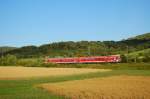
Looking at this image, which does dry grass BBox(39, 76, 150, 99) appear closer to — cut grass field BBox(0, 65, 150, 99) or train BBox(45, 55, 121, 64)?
cut grass field BBox(0, 65, 150, 99)

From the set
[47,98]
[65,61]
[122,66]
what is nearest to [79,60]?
[65,61]

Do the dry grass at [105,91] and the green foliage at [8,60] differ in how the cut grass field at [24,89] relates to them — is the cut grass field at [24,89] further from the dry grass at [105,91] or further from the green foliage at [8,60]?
the green foliage at [8,60]

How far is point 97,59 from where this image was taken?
10206cm

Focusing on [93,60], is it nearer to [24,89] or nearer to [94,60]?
[94,60]

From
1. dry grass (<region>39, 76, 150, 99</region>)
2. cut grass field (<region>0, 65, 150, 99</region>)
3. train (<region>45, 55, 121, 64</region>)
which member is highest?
train (<region>45, 55, 121, 64</region>)

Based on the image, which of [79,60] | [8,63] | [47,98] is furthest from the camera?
[8,63]

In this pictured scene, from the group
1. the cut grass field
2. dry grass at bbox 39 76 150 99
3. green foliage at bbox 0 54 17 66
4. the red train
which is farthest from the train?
dry grass at bbox 39 76 150 99

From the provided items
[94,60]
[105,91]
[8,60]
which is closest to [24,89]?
[105,91]

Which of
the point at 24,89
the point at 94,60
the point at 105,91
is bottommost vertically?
the point at 24,89

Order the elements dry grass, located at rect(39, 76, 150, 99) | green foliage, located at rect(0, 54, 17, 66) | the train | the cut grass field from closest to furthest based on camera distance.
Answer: dry grass, located at rect(39, 76, 150, 99), the cut grass field, the train, green foliage, located at rect(0, 54, 17, 66)

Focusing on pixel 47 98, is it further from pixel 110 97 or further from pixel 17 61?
pixel 17 61

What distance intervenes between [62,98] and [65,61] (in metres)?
83.5

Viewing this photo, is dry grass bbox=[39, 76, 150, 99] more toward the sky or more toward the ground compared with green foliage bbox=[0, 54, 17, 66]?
more toward the ground

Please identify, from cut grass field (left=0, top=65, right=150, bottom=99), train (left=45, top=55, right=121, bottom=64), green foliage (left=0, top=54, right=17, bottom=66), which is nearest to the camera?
cut grass field (left=0, top=65, right=150, bottom=99)
